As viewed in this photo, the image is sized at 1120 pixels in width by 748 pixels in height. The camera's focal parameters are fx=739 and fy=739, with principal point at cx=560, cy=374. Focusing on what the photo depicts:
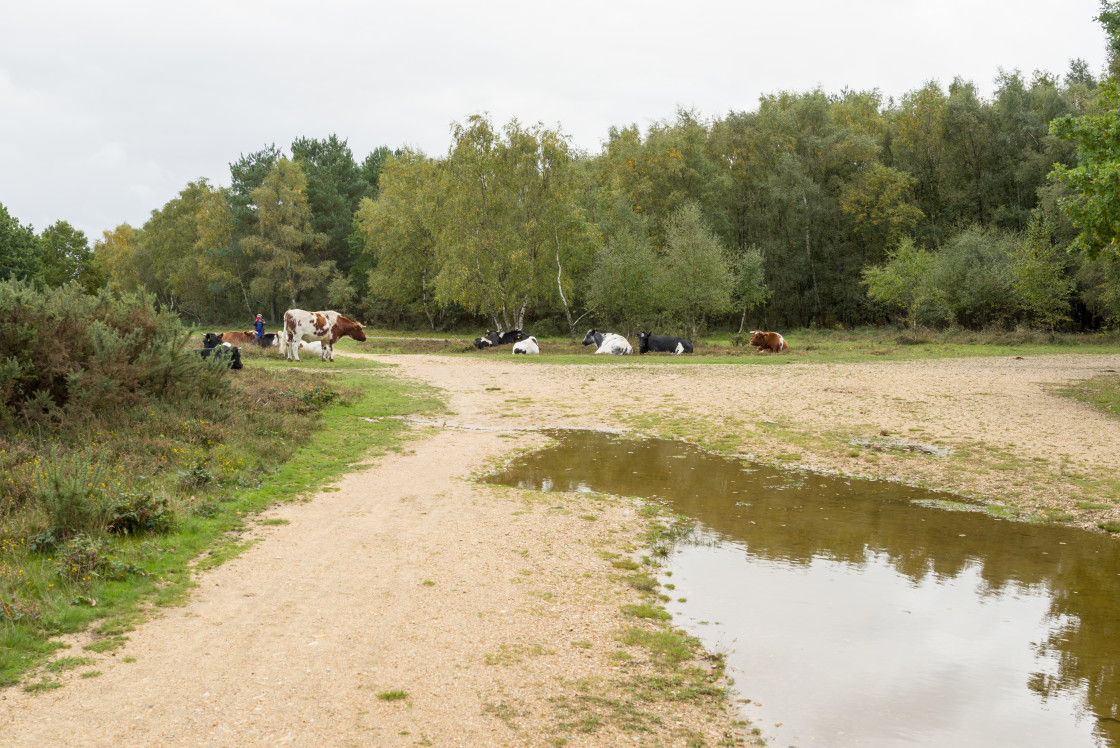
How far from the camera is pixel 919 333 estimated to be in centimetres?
3894

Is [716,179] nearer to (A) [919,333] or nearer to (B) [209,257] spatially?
(A) [919,333]

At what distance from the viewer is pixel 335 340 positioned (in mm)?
30984

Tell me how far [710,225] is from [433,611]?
4508 cm

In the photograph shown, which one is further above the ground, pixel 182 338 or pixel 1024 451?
pixel 182 338

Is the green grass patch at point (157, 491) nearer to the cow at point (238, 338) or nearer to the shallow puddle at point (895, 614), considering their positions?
the shallow puddle at point (895, 614)

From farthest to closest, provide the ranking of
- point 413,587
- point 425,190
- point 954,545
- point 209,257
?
1. point 209,257
2. point 425,190
3. point 954,545
4. point 413,587

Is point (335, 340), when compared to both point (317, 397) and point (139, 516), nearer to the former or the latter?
point (317, 397)

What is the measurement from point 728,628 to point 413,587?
2.81 metres

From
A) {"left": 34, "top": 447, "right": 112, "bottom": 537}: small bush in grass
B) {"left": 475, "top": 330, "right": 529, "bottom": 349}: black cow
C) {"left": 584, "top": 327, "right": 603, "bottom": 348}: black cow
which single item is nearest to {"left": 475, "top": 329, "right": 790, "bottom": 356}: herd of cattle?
{"left": 584, "top": 327, "right": 603, "bottom": 348}: black cow

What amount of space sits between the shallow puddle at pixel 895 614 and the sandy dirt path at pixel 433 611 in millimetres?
781

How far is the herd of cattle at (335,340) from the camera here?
29.1 m

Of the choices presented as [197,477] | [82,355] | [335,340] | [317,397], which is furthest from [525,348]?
[197,477]

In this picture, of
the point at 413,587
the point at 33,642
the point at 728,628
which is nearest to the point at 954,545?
the point at 728,628

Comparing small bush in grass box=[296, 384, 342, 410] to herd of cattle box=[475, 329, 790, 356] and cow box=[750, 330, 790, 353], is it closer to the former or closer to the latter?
herd of cattle box=[475, 329, 790, 356]
